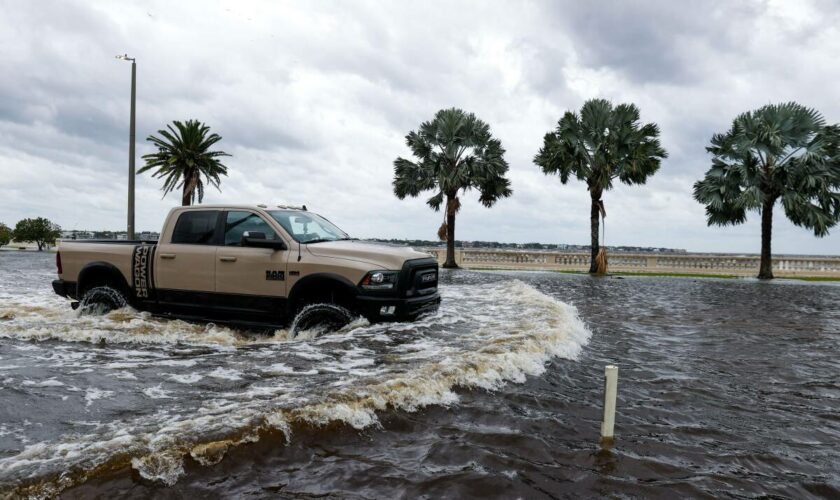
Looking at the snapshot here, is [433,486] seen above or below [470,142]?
below

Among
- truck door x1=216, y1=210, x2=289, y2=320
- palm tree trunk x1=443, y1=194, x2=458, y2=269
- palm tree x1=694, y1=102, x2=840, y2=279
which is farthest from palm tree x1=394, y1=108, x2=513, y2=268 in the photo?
truck door x1=216, y1=210, x2=289, y2=320

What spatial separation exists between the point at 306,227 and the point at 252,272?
112 centimetres

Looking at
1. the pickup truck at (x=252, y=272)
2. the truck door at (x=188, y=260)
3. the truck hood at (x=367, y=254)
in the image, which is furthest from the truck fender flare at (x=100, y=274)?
the truck hood at (x=367, y=254)

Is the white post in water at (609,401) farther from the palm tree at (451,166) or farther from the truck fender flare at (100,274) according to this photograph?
the palm tree at (451,166)

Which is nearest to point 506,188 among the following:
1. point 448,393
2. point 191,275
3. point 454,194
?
point 454,194

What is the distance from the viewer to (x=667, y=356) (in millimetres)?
7141

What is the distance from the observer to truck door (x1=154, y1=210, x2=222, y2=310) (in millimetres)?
7883

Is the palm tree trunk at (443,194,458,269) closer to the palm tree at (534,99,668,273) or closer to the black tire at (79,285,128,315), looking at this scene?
the palm tree at (534,99,668,273)

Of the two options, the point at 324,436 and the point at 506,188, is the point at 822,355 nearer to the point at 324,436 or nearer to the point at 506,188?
the point at 324,436

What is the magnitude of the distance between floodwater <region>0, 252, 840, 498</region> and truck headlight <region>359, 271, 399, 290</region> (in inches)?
22.3

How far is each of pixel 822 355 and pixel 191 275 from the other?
29.4 feet

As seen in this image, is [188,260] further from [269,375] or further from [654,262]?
[654,262]

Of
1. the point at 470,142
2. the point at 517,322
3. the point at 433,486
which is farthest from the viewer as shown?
the point at 470,142

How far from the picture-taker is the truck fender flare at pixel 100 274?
8.48 meters
